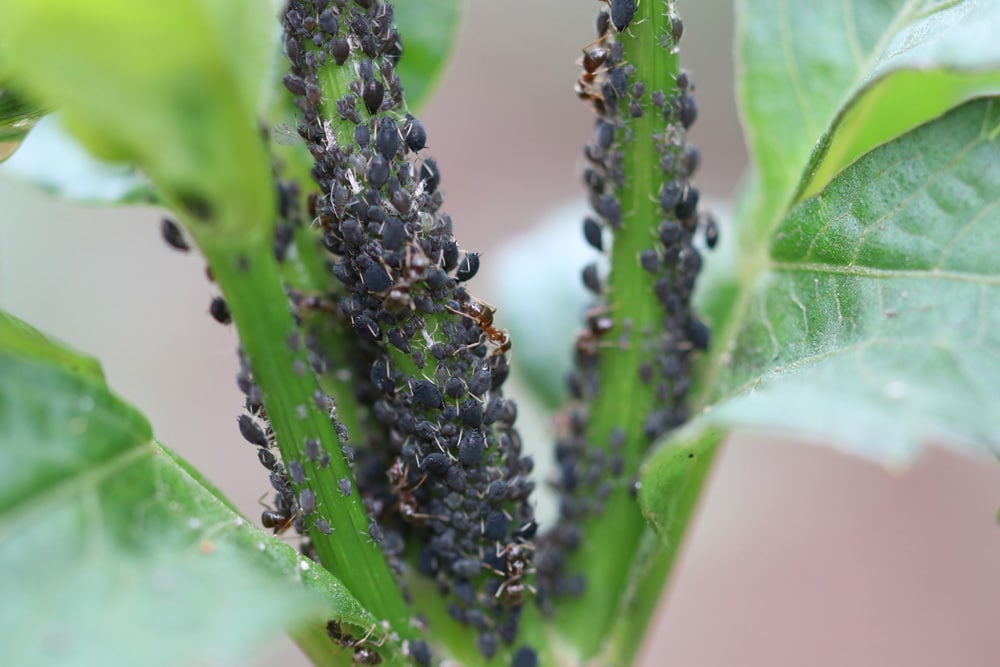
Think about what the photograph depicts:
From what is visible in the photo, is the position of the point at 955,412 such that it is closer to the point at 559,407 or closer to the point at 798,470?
the point at 559,407

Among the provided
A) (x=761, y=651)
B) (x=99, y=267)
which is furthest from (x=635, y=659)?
(x=99, y=267)

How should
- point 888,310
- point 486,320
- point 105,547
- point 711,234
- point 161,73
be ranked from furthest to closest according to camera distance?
point 711,234
point 486,320
point 888,310
point 105,547
point 161,73

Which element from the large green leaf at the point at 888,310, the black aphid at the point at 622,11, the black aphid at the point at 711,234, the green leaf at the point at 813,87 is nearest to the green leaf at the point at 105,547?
the large green leaf at the point at 888,310

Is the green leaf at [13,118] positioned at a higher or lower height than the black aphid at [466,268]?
higher

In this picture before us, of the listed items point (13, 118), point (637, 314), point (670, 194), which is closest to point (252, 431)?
point (13, 118)

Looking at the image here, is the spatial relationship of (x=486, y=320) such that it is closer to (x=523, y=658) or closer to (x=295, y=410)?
(x=295, y=410)

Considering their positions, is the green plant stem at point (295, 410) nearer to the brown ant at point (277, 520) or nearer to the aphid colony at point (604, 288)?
the brown ant at point (277, 520)

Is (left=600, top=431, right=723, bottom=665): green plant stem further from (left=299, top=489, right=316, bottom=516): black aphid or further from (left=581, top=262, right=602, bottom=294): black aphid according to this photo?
(left=299, top=489, right=316, bottom=516): black aphid
